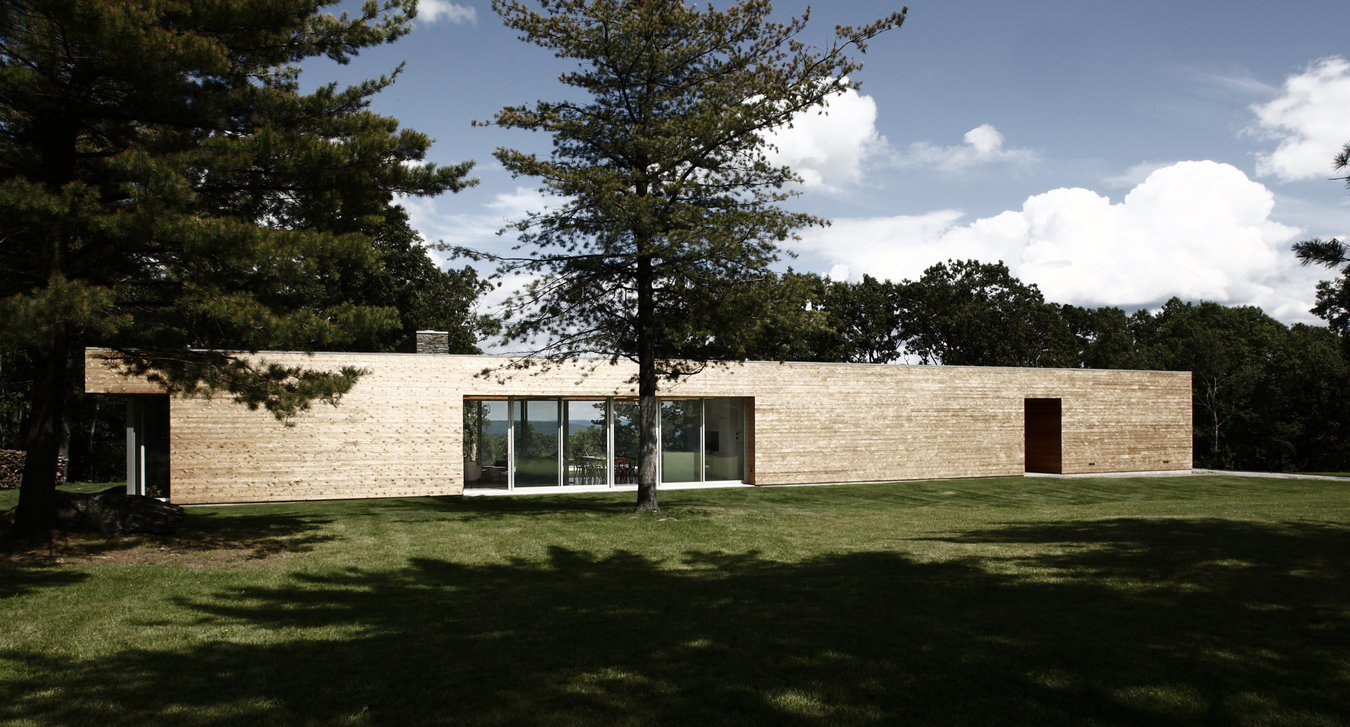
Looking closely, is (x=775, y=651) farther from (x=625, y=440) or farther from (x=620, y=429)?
(x=625, y=440)

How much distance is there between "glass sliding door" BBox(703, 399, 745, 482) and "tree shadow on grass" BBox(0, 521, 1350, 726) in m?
13.4

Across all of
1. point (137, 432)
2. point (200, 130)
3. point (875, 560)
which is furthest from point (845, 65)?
point (137, 432)

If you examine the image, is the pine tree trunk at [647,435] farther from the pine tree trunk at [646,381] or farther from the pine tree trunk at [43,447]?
the pine tree trunk at [43,447]

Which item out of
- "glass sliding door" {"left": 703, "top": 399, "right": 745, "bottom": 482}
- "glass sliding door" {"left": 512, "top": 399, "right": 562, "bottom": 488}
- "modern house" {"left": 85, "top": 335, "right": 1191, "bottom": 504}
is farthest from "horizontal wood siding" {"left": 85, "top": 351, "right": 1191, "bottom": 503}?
"glass sliding door" {"left": 512, "top": 399, "right": 562, "bottom": 488}

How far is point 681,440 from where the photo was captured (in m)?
21.7

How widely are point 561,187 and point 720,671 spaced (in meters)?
9.31

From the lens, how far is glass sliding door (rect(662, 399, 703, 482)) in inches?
843

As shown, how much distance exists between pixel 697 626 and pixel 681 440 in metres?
15.6

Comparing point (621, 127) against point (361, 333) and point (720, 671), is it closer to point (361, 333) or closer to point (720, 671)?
point (361, 333)

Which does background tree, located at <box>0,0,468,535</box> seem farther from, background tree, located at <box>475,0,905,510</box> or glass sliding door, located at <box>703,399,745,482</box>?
glass sliding door, located at <box>703,399,745,482</box>

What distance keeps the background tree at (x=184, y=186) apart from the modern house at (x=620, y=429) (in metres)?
4.35

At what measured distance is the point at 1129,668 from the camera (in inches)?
183

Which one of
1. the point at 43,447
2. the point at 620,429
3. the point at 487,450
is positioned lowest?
the point at 487,450

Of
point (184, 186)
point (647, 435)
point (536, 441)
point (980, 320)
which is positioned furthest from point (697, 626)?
point (980, 320)
